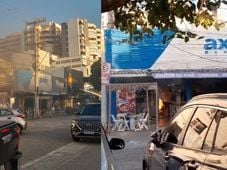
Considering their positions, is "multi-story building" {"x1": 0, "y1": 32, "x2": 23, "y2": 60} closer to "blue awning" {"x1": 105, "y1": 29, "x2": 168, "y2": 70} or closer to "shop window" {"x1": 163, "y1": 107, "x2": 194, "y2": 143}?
"shop window" {"x1": 163, "y1": 107, "x2": 194, "y2": 143}

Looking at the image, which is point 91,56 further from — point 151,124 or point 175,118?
point 151,124

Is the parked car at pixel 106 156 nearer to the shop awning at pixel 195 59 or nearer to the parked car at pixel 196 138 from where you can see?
the parked car at pixel 196 138

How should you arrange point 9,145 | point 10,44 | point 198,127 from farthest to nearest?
point 9,145
point 10,44
point 198,127

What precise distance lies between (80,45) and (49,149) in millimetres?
1037

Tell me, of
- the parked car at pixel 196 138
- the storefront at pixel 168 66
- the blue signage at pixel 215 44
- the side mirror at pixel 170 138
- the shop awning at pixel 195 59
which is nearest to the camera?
the parked car at pixel 196 138

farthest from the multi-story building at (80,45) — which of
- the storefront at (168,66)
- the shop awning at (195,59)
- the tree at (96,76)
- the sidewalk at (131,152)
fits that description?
the shop awning at (195,59)

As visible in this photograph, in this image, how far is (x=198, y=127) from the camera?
4430 millimetres

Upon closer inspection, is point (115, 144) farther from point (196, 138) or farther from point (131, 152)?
point (131, 152)

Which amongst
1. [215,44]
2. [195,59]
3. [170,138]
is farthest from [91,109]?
[215,44]

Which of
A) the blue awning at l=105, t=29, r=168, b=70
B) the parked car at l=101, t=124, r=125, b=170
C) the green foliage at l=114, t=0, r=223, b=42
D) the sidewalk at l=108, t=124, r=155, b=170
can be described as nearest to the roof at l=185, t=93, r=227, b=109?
the parked car at l=101, t=124, r=125, b=170

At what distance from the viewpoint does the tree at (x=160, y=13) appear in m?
5.66

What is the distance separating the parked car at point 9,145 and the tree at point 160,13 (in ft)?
5.03

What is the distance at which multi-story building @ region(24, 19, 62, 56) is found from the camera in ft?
16.7

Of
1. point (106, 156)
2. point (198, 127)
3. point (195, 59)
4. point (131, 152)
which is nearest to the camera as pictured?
point (198, 127)
